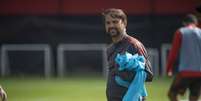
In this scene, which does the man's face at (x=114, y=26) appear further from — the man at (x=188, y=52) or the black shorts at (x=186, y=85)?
the black shorts at (x=186, y=85)

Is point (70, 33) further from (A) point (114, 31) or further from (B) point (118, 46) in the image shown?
(A) point (114, 31)

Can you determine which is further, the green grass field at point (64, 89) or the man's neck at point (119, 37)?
the green grass field at point (64, 89)

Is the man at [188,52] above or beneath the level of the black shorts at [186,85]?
above

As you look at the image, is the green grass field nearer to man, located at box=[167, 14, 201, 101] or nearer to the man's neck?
man, located at box=[167, 14, 201, 101]

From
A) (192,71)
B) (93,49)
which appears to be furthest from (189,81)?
(93,49)

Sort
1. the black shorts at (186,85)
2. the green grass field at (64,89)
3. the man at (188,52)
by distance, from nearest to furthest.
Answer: the man at (188,52) < the black shorts at (186,85) < the green grass field at (64,89)

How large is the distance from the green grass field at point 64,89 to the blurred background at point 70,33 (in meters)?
1.71

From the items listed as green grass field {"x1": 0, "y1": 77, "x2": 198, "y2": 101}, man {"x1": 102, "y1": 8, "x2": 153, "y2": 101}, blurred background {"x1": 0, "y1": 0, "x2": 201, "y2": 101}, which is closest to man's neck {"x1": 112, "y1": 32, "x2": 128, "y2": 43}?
man {"x1": 102, "y1": 8, "x2": 153, "y2": 101}

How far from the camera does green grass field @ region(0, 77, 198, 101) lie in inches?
711

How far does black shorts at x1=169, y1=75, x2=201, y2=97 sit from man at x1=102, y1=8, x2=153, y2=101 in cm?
573

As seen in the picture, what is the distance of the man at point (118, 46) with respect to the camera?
8516 millimetres

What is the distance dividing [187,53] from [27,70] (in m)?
12.1

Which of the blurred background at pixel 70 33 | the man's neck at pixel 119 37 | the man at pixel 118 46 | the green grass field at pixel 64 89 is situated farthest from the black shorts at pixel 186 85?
the blurred background at pixel 70 33

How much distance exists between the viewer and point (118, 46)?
8.67 meters
